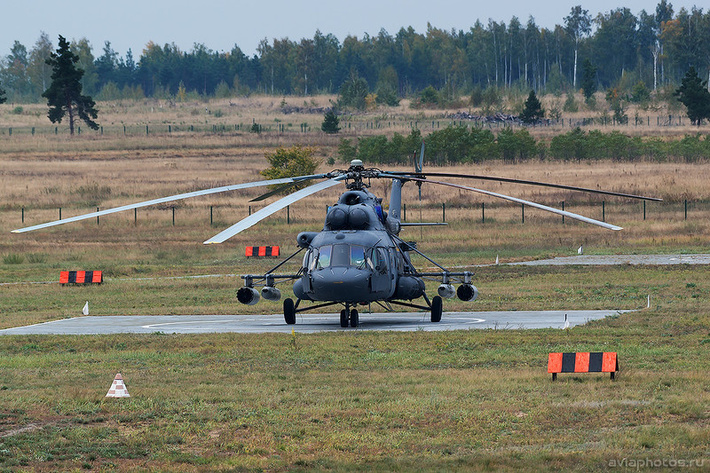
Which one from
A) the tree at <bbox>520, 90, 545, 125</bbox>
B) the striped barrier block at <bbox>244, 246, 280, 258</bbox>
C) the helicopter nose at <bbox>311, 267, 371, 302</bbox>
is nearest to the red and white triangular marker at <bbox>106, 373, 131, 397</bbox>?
the helicopter nose at <bbox>311, 267, 371, 302</bbox>

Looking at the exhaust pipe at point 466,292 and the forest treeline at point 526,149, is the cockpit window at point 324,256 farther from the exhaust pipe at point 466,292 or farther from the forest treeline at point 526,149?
the forest treeline at point 526,149

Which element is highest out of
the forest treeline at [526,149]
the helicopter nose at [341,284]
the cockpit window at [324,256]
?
the forest treeline at [526,149]

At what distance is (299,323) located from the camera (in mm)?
28734

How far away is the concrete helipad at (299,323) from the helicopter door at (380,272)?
134cm

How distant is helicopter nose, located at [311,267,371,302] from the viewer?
79.9 feet

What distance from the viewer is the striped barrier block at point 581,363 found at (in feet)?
54.1

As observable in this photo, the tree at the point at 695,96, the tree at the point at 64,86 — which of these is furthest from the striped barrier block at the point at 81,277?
the tree at the point at 695,96

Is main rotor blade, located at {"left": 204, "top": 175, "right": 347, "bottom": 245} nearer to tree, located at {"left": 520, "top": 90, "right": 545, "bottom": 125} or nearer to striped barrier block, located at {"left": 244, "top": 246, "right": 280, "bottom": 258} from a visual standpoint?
striped barrier block, located at {"left": 244, "top": 246, "right": 280, "bottom": 258}

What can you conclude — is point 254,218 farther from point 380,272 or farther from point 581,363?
point 380,272

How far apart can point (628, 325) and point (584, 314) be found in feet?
11.0

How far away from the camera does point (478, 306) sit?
3128cm

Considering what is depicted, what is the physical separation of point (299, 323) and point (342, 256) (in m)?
4.50

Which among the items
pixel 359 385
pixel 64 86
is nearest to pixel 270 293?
pixel 359 385

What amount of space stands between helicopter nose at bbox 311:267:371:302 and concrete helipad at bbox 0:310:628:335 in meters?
1.72
